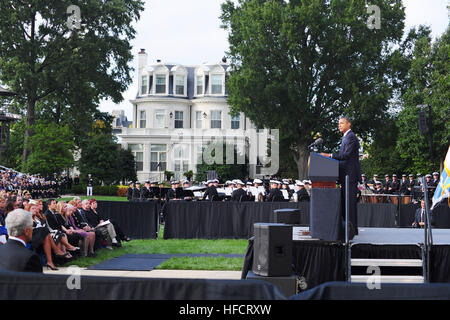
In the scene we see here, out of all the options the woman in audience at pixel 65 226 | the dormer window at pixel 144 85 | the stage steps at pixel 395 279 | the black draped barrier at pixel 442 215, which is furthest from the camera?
the dormer window at pixel 144 85

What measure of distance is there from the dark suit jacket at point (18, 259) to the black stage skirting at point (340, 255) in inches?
170

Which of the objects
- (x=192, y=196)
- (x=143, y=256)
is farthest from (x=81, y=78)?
(x=143, y=256)

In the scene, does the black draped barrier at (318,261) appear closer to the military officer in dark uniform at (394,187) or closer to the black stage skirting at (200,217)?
the black stage skirting at (200,217)

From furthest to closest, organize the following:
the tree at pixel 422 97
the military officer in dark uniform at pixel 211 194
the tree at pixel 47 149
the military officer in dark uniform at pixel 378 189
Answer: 1. the tree at pixel 47 149
2. the tree at pixel 422 97
3. the military officer in dark uniform at pixel 378 189
4. the military officer in dark uniform at pixel 211 194

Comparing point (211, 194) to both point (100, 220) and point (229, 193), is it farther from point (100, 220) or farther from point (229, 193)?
point (100, 220)

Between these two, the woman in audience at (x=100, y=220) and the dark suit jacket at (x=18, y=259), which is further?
the woman in audience at (x=100, y=220)

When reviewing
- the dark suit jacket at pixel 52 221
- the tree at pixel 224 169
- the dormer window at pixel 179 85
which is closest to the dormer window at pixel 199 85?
the dormer window at pixel 179 85

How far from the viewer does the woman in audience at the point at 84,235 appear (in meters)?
14.1

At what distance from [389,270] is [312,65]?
31.5 meters

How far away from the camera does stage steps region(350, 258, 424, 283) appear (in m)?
8.33

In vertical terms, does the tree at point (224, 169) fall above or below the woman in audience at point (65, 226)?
above

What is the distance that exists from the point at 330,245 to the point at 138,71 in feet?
183

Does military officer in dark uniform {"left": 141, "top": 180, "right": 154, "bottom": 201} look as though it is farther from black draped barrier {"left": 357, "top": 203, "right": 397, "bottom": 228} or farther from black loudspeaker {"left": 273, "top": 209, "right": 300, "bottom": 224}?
black loudspeaker {"left": 273, "top": 209, "right": 300, "bottom": 224}
